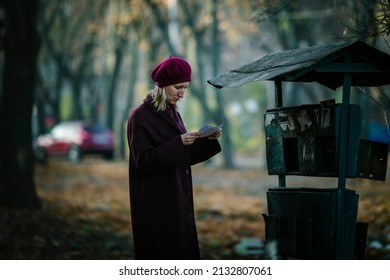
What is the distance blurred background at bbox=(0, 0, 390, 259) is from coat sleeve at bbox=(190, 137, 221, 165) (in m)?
1.65

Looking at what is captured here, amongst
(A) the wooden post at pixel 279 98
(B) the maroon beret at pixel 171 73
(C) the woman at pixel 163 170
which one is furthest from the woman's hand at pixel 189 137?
(A) the wooden post at pixel 279 98

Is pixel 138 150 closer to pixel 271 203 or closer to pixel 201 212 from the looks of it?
pixel 271 203

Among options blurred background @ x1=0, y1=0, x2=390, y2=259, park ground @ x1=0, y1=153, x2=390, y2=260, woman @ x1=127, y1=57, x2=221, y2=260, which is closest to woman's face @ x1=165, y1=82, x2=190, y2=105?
woman @ x1=127, y1=57, x2=221, y2=260

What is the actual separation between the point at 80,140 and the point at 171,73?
94.4 ft

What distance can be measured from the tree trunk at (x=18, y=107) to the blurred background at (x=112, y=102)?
2 cm

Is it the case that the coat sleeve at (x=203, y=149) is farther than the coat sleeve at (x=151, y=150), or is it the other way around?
the coat sleeve at (x=203, y=149)

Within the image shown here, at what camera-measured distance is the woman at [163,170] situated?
18.5ft

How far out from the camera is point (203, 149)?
234 inches

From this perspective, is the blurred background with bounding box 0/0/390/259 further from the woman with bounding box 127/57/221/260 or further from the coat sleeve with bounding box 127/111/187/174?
the coat sleeve with bounding box 127/111/187/174

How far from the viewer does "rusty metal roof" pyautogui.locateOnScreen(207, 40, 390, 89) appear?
18.3 ft

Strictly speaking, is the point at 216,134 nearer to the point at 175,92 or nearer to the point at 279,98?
the point at 175,92

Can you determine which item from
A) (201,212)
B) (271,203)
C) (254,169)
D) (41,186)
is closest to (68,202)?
(201,212)

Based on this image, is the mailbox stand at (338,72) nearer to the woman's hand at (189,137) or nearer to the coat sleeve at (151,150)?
the woman's hand at (189,137)

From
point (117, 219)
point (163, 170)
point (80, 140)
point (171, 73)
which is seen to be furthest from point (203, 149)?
point (80, 140)
